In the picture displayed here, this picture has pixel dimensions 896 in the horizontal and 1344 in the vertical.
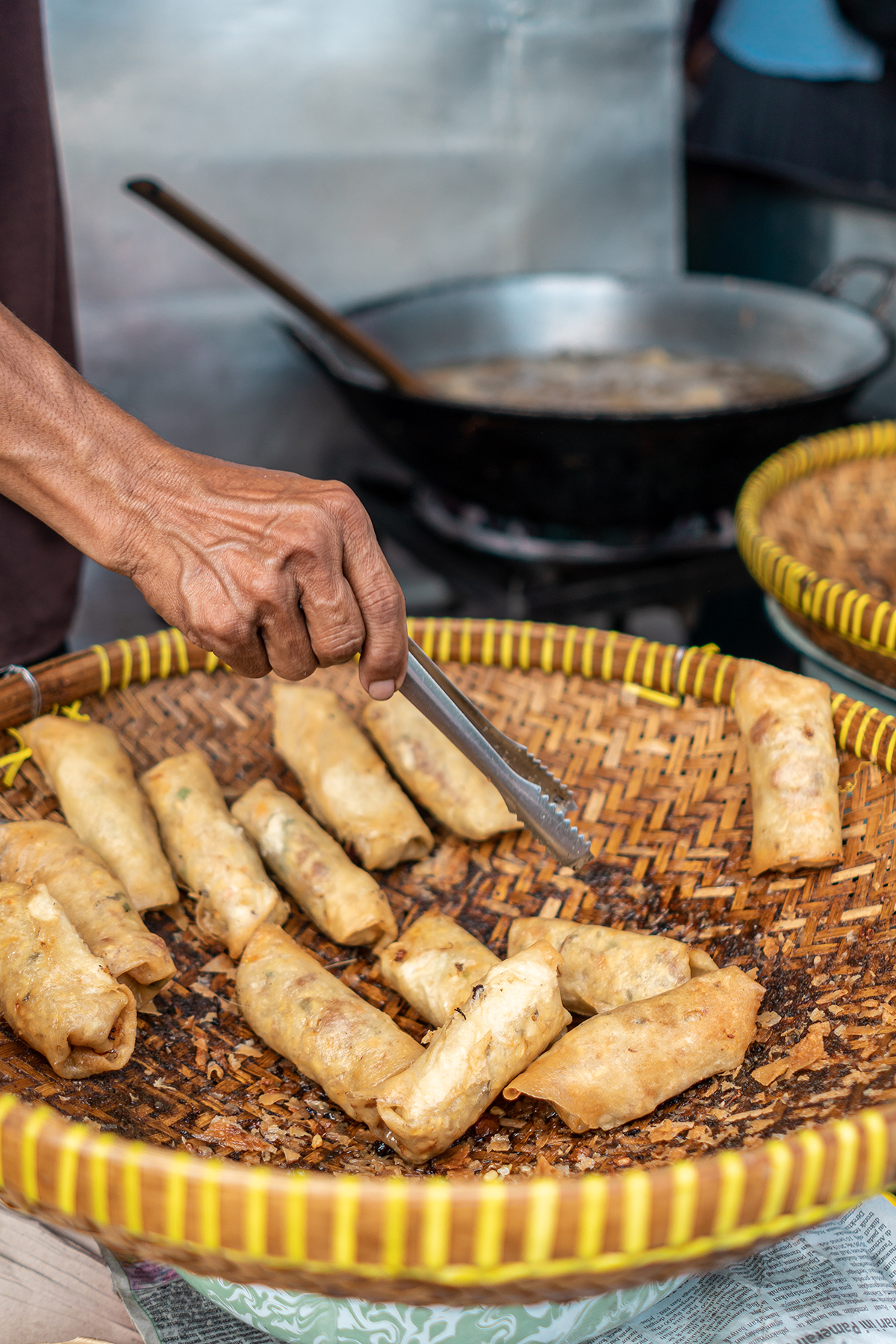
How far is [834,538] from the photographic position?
7.55 feet

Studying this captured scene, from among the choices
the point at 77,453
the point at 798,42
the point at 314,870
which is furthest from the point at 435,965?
the point at 798,42

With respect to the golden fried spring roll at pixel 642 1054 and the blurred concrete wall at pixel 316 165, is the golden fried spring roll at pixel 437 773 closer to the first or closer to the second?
the golden fried spring roll at pixel 642 1054

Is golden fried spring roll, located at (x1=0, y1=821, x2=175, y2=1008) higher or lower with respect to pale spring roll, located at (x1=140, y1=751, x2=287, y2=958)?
higher

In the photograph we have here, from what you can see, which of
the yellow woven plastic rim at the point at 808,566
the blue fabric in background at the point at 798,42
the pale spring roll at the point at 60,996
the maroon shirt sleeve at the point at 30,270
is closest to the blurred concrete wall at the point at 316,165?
the blue fabric in background at the point at 798,42

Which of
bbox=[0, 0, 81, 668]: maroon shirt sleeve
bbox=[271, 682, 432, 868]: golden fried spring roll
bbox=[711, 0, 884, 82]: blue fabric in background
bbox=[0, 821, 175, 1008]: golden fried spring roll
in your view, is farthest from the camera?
bbox=[711, 0, 884, 82]: blue fabric in background

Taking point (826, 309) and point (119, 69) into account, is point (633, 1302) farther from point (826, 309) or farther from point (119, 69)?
point (119, 69)

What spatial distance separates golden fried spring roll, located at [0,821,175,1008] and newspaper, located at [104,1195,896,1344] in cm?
32

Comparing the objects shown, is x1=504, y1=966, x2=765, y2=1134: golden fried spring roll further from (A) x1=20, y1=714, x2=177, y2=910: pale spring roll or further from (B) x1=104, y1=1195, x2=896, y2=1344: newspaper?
(A) x1=20, y1=714, x2=177, y2=910: pale spring roll

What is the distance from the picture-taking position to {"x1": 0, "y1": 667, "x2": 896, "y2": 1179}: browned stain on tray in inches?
45.4

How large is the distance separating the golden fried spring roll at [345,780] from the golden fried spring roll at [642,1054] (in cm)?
48

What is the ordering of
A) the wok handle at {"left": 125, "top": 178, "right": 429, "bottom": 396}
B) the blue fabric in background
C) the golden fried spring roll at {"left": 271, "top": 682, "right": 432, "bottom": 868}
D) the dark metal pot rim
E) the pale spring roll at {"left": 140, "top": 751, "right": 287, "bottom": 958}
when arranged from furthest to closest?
the blue fabric in background, the wok handle at {"left": 125, "top": 178, "right": 429, "bottom": 396}, the dark metal pot rim, the golden fried spring roll at {"left": 271, "top": 682, "right": 432, "bottom": 868}, the pale spring roll at {"left": 140, "top": 751, "right": 287, "bottom": 958}

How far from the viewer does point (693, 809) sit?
1621mm

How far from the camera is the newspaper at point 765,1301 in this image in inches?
45.6

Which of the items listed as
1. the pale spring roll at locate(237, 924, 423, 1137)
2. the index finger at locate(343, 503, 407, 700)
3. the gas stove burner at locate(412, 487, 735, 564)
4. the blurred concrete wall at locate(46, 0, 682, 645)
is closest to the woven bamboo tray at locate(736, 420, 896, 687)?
the gas stove burner at locate(412, 487, 735, 564)
